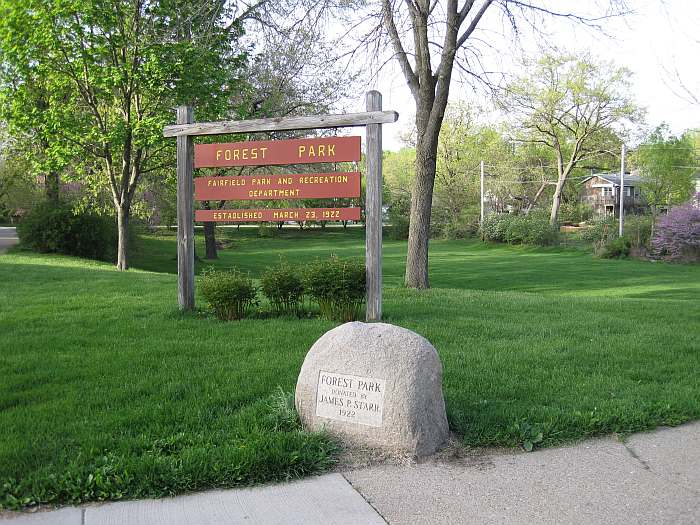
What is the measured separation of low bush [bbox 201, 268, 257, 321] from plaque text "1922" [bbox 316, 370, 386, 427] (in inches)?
189

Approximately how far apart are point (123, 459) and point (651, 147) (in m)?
61.8

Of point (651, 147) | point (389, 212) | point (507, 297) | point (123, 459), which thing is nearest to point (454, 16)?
point (507, 297)

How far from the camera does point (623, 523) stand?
3518 millimetres

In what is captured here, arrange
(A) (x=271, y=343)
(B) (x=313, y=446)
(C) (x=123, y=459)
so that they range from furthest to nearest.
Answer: (A) (x=271, y=343) < (B) (x=313, y=446) < (C) (x=123, y=459)

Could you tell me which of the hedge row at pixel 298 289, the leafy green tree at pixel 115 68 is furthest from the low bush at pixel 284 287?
the leafy green tree at pixel 115 68

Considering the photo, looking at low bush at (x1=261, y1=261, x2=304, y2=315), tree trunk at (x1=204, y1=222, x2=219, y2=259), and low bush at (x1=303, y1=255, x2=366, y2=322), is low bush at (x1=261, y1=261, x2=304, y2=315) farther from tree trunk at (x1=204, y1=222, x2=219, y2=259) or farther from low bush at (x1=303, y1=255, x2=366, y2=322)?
tree trunk at (x1=204, y1=222, x2=219, y2=259)

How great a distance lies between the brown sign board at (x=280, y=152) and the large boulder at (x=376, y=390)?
178 inches

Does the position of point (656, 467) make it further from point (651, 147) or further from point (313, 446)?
point (651, 147)

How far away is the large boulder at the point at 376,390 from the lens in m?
4.43

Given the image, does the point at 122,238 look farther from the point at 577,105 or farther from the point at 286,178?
the point at 577,105

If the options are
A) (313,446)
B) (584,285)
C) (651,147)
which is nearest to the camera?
(313,446)

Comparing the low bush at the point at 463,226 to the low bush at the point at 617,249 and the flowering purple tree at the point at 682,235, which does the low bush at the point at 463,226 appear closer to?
the low bush at the point at 617,249

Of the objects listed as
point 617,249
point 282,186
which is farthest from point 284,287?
point 617,249

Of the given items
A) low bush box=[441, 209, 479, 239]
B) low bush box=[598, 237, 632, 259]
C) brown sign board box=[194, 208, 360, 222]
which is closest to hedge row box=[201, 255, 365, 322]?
brown sign board box=[194, 208, 360, 222]
